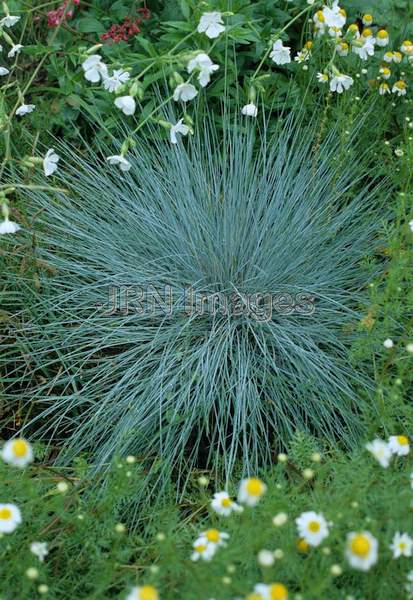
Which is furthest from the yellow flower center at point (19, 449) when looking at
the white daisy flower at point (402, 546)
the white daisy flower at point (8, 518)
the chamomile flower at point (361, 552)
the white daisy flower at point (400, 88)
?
the white daisy flower at point (400, 88)

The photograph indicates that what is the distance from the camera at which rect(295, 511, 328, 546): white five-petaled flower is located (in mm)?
1359

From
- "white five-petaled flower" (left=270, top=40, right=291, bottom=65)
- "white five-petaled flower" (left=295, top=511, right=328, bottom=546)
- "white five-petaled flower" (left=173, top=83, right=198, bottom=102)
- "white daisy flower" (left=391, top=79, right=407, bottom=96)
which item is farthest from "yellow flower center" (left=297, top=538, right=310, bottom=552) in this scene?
"white daisy flower" (left=391, top=79, right=407, bottom=96)

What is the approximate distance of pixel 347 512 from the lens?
1443 millimetres

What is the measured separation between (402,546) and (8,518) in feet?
2.62

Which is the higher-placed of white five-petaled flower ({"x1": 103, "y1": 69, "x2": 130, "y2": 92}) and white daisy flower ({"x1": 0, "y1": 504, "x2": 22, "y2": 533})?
white five-petaled flower ({"x1": 103, "y1": 69, "x2": 130, "y2": 92})

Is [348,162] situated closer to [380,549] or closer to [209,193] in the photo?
[209,193]

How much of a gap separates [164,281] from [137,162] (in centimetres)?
58

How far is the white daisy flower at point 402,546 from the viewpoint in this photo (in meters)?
1.41

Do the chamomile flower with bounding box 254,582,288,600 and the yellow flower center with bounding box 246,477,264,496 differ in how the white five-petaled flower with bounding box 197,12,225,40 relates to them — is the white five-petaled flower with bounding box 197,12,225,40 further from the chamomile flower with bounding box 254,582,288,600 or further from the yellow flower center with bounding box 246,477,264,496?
the chamomile flower with bounding box 254,582,288,600

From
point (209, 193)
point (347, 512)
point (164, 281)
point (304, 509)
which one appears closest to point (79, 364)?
point (164, 281)

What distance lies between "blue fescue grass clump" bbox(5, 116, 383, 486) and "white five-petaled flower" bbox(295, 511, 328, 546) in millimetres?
648

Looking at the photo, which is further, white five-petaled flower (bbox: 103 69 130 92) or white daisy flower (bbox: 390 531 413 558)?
white five-petaled flower (bbox: 103 69 130 92)

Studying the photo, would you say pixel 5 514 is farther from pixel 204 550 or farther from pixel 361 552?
pixel 361 552

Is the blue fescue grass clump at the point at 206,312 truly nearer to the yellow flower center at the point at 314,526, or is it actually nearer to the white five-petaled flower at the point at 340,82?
the white five-petaled flower at the point at 340,82
